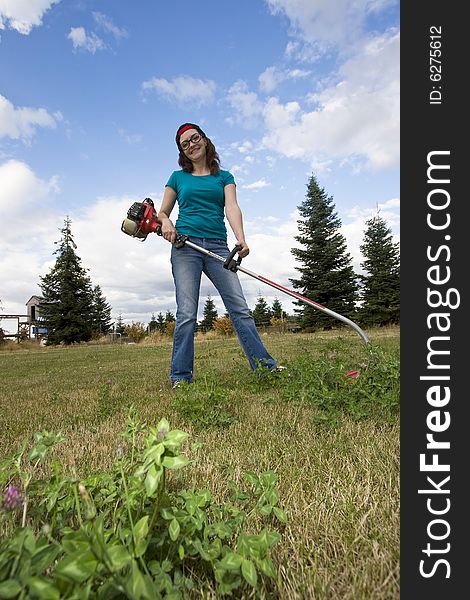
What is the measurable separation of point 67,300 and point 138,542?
31.8 meters

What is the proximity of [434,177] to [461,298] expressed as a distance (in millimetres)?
267

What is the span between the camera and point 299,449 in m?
1.75

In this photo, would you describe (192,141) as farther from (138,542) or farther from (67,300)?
(67,300)

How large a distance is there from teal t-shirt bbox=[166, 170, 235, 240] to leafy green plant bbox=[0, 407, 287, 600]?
2.88 m

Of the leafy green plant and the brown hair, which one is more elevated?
the brown hair

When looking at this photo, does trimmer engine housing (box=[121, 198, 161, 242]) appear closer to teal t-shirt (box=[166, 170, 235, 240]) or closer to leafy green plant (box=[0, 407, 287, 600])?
teal t-shirt (box=[166, 170, 235, 240])

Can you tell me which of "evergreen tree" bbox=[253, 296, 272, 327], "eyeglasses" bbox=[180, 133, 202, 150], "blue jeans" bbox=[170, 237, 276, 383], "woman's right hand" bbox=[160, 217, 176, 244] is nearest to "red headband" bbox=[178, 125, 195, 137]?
"eyeglasses" bbox=[180, 133, 202, 150]

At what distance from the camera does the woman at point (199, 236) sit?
367cm

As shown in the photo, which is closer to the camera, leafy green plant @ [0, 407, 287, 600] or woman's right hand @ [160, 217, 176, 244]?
leafy green plant @ [0, 407, 287, 600]

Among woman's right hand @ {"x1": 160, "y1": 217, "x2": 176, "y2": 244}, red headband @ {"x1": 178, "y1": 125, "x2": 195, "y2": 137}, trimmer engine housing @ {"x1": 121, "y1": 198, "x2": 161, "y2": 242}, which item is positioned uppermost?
red headband @ {"x1": 178, "y1": 125, "x2": 195, "y2": 137}

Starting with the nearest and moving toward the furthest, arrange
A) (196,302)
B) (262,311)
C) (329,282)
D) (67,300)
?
(196,302), (329,282), (67,300), (262,311)

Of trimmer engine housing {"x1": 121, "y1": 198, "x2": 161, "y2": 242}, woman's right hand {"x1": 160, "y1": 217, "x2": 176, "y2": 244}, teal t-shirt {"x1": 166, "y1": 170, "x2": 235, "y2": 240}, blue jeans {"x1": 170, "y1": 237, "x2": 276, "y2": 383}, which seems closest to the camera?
blue jeans {"x1": 170, "y1": 237, "x2": 276, "y2": 383}

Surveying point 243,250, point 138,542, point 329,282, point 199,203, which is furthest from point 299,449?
point 329,282

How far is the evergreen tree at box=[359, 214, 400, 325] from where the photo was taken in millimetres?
24766
